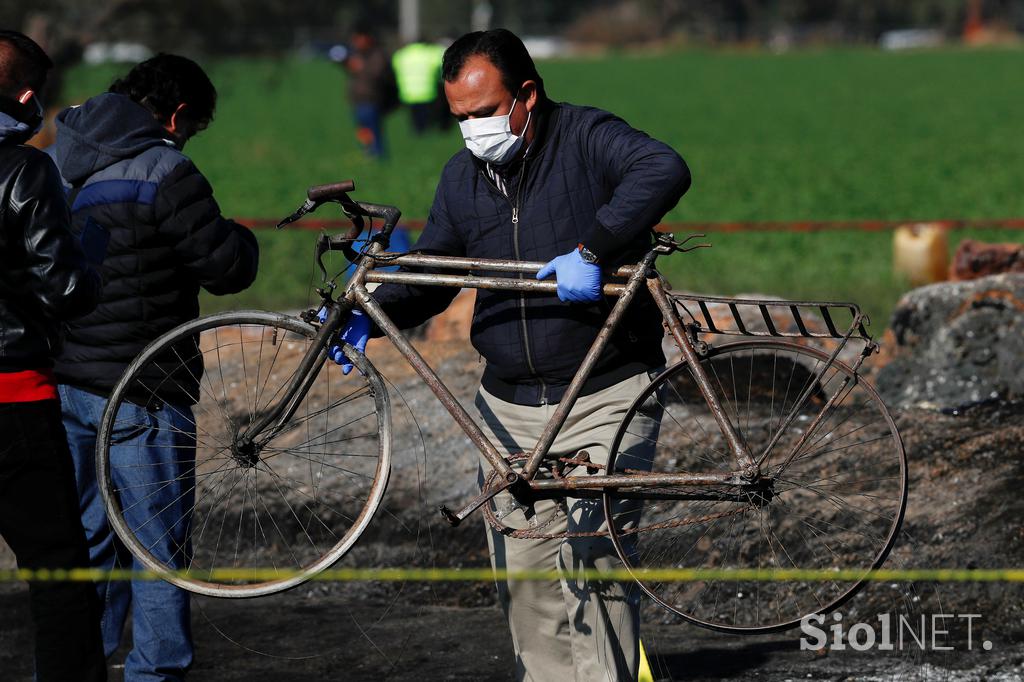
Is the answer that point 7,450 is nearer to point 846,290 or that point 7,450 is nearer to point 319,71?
point 846,290

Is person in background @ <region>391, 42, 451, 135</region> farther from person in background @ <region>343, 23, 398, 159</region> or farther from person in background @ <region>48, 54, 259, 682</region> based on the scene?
person in background @ <region>48, 54, 259, 682</region>

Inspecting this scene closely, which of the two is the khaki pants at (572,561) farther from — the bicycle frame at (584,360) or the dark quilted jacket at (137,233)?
the dark quilted jacket at (137,233)

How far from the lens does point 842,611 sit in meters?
5.95

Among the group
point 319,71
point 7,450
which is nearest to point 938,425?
point 7,450

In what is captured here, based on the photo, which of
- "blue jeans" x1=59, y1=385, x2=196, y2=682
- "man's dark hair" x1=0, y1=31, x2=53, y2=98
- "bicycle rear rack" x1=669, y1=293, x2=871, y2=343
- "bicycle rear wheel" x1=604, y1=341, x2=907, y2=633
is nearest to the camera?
"man's dark hair" x1=0, y1=31, x2=53, y2=98

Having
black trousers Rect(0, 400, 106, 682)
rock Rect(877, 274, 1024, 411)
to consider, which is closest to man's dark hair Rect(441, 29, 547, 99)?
black trousers Rect(0, 400, 106, 682)

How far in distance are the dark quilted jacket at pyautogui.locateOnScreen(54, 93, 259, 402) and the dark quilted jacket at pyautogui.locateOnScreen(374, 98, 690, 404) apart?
21.1 inches

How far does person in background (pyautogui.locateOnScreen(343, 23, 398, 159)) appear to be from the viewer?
24359 millimetres

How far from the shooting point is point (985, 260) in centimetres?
966

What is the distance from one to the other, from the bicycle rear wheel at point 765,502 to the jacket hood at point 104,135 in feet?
5.68

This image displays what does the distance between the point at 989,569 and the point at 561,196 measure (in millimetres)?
2660

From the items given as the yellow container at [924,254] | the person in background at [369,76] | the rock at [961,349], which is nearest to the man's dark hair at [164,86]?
the rock at [961,349]

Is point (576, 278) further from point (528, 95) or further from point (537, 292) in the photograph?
point (528, 95)

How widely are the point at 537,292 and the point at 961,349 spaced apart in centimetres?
433
